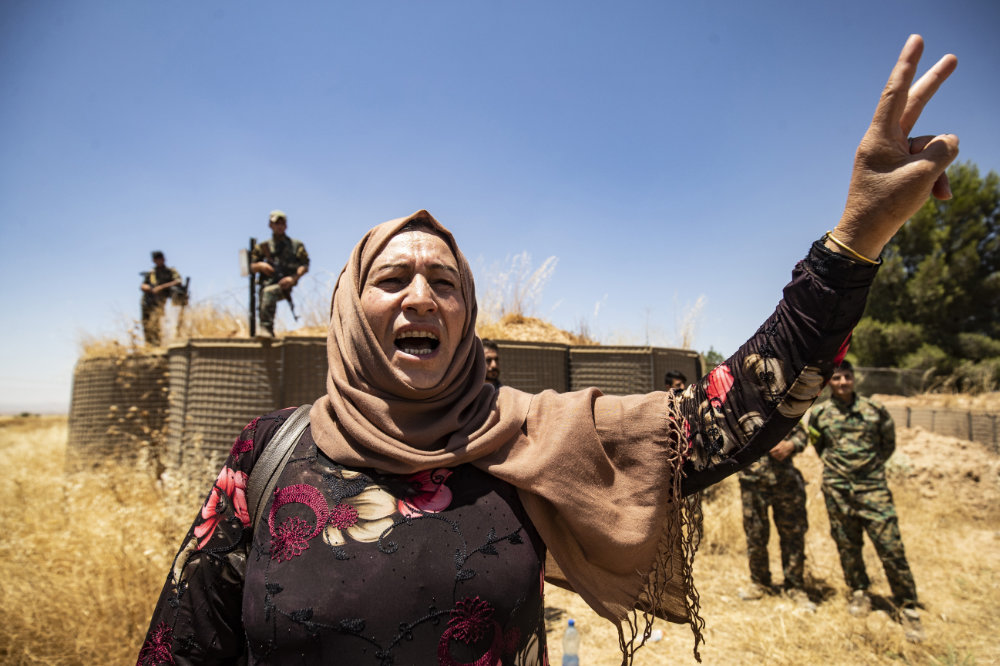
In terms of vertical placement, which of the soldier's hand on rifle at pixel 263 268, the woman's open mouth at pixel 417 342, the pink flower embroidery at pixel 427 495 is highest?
the soldier's hand on rifle at pixel 263 268

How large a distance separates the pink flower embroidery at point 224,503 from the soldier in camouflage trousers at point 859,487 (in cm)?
536

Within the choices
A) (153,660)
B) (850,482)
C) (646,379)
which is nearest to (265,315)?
(646,379)

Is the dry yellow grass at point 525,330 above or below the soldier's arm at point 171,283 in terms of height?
below

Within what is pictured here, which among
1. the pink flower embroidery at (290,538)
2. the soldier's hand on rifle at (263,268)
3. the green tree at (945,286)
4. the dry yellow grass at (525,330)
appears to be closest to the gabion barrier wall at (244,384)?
the soldier's hand on rifle at (263,268)

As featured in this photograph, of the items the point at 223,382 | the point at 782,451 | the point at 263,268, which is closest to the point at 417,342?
the point at 782,451

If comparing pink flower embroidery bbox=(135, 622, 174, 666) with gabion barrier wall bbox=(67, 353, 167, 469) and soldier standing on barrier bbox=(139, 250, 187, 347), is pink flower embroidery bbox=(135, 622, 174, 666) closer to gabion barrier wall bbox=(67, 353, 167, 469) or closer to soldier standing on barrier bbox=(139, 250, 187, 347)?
gabion barrier wall bbox=(67, 353, 167, 469)

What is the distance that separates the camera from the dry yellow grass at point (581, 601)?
11.3ft

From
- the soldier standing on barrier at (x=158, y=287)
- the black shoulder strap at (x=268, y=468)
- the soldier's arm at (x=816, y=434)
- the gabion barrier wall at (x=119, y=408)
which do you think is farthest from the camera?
the soldier standing on barrier at (x=158, y=287)

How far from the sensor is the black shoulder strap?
54.6 inches

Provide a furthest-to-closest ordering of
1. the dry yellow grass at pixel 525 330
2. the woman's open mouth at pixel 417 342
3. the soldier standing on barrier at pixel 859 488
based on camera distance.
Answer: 1. the dry yellow grass at pixel 525 330
2. the soldier standing on barrier at pixel 859 488
3. the woman's open mouth at pixel 417 342

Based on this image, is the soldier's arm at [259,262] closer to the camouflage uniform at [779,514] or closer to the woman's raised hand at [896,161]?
the camouflage uniform at [779,514]

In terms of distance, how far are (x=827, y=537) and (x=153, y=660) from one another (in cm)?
801

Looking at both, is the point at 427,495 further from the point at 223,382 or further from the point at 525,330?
the point at 525,330

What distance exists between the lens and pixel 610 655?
4027 mm
